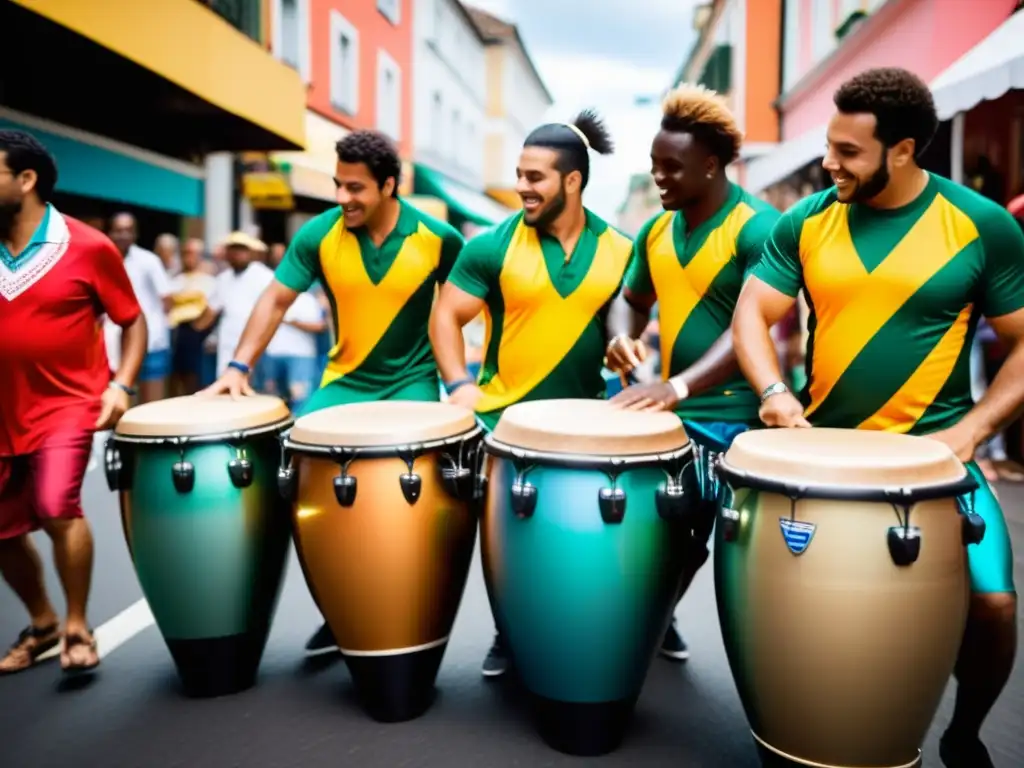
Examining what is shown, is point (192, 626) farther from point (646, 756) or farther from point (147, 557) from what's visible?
point (646, 756)

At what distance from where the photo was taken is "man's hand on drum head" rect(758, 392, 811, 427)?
2.51 m

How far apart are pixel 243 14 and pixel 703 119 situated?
918 cm

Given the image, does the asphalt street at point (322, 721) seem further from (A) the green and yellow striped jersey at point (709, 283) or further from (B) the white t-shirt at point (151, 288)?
(B) the white t-shirt at point (151, 288)

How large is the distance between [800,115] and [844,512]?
14254mm

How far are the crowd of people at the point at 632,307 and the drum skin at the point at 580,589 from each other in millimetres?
329

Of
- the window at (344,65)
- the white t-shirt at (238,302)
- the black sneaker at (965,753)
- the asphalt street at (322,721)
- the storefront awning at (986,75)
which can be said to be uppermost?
the window at (344,65)

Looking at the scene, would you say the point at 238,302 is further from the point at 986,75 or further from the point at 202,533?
the point at 986,75

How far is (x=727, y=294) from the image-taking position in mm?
3135

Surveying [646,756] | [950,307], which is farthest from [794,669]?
[950,307]

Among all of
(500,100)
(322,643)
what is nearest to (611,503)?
(322,643)

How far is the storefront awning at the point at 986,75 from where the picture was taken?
17.5 feet

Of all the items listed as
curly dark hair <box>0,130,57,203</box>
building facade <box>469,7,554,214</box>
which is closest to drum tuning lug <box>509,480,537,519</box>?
curly dark hair <box>0,130,57,203</box>

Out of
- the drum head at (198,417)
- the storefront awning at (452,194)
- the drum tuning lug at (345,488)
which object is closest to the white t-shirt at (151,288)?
the drum head at (198,417)

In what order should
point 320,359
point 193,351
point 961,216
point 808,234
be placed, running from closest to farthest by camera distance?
point 961,216, point 808,234, point 193,351, point 320,359
